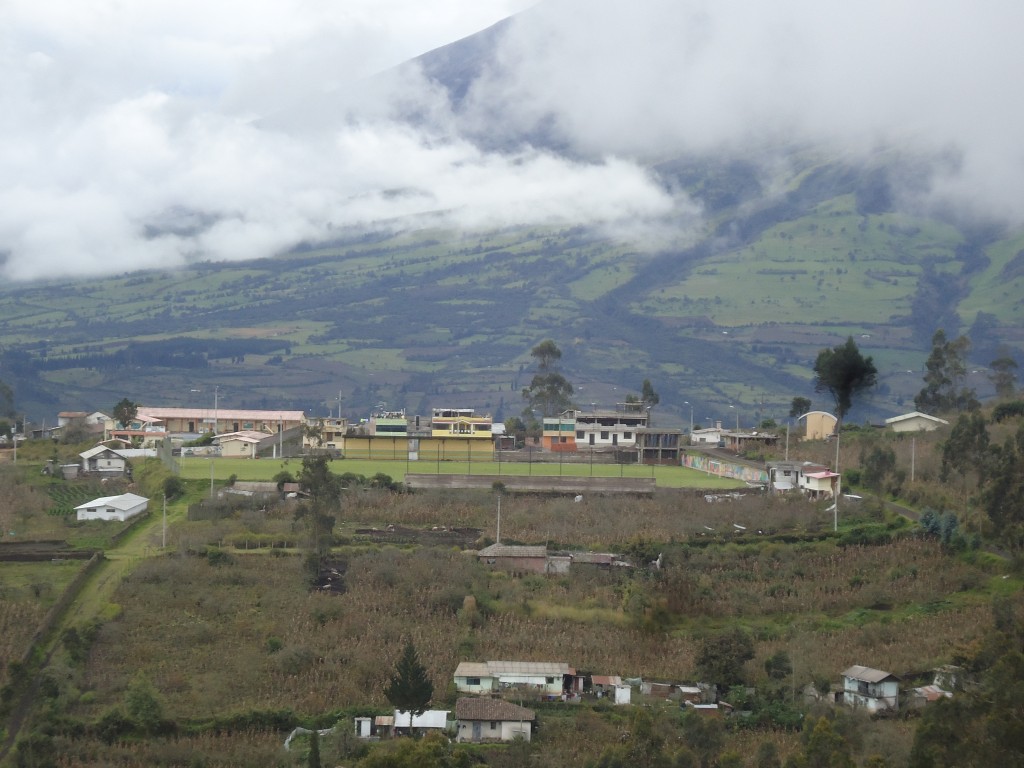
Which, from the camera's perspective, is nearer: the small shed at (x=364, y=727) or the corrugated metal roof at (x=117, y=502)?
the small shed at (x=364, y=727)

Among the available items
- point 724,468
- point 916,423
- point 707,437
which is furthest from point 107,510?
point 707,437

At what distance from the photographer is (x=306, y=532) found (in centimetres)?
3231

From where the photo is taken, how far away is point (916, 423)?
50719 mm

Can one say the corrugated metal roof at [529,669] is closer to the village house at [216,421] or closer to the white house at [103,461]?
the white house at [103,461]

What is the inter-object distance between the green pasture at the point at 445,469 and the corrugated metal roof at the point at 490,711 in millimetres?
17745

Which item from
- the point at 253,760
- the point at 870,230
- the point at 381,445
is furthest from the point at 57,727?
the point at 870,230

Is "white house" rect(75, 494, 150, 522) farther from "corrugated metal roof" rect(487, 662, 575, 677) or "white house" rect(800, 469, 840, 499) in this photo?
"white house" rect(800, 469, 840, 499)

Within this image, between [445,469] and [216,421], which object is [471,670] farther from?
[216,421]

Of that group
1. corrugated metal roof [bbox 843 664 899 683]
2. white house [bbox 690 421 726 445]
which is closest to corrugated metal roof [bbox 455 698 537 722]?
corrugated metal roof [bbox 843 664 899 683]

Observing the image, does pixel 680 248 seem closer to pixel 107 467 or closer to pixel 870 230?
pixel 870 230

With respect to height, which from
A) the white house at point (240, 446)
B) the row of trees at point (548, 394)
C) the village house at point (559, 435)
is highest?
the row of trees at point (548, 394)

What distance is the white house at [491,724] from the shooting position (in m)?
22.2

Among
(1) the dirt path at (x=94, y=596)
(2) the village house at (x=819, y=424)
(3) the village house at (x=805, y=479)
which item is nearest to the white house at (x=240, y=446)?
(1) the dirt path at (x=94, y=596)

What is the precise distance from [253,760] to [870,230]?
116 m
